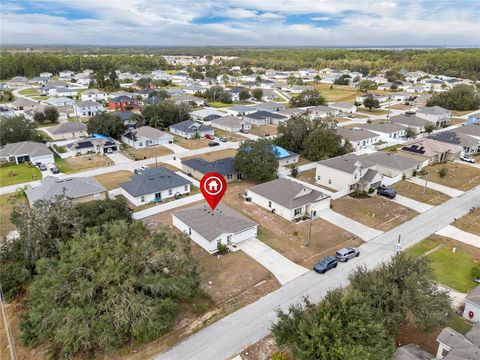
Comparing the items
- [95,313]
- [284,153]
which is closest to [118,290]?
[95,313]

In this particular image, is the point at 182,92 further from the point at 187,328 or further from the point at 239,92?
the point at 187,328

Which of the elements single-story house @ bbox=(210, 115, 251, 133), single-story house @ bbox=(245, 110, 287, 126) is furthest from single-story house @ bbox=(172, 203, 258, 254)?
single-story house @ bbox=(245, 110, 287, 126)

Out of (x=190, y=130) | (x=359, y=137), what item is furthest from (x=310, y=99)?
(x=190, y=130)

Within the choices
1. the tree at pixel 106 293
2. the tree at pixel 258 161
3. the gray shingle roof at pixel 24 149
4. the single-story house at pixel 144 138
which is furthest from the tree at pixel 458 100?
the tree at pixel 106 293

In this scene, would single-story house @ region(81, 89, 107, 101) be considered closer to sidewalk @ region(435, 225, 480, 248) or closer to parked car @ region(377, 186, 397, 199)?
parked car @ region(377, 186, 397, 199)

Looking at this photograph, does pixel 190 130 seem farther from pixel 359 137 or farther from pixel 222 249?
pixel 222 249

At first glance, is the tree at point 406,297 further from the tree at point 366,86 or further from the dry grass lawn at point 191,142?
the tree at point 366,86
